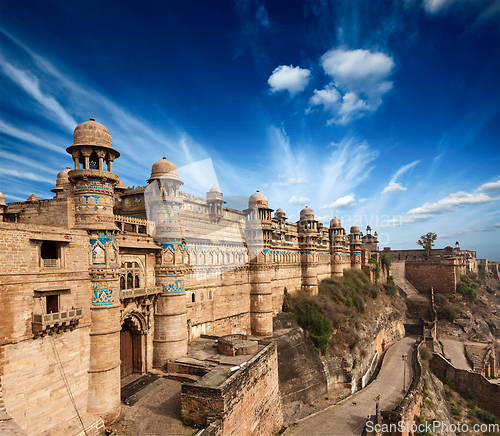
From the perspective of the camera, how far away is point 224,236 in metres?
24.4

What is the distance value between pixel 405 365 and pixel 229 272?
72.8 ft

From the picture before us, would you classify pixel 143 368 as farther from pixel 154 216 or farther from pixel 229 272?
pixel 229 272

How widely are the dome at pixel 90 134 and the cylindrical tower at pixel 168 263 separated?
467 centimetres

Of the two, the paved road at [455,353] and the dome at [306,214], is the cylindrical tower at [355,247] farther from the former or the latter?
the dome at [306,214]

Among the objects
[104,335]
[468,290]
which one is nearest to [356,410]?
[104,335]

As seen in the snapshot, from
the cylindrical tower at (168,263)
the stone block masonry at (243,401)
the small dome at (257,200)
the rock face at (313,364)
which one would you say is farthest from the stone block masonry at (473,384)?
the cylindrical tower at (168,263)

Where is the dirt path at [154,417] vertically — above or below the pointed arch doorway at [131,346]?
below

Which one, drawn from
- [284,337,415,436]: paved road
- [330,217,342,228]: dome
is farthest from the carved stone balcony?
[330,217,342,228]: dome

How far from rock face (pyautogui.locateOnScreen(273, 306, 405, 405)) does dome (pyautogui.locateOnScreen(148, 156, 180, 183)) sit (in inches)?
615

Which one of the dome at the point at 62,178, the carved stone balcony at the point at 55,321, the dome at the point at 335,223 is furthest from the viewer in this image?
the dome at the point at 335,223

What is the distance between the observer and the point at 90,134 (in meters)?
12.5

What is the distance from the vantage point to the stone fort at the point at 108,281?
9867 millimetres

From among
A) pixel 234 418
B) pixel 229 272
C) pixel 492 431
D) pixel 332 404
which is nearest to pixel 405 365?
pixel 492 431

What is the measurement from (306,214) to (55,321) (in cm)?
3340
